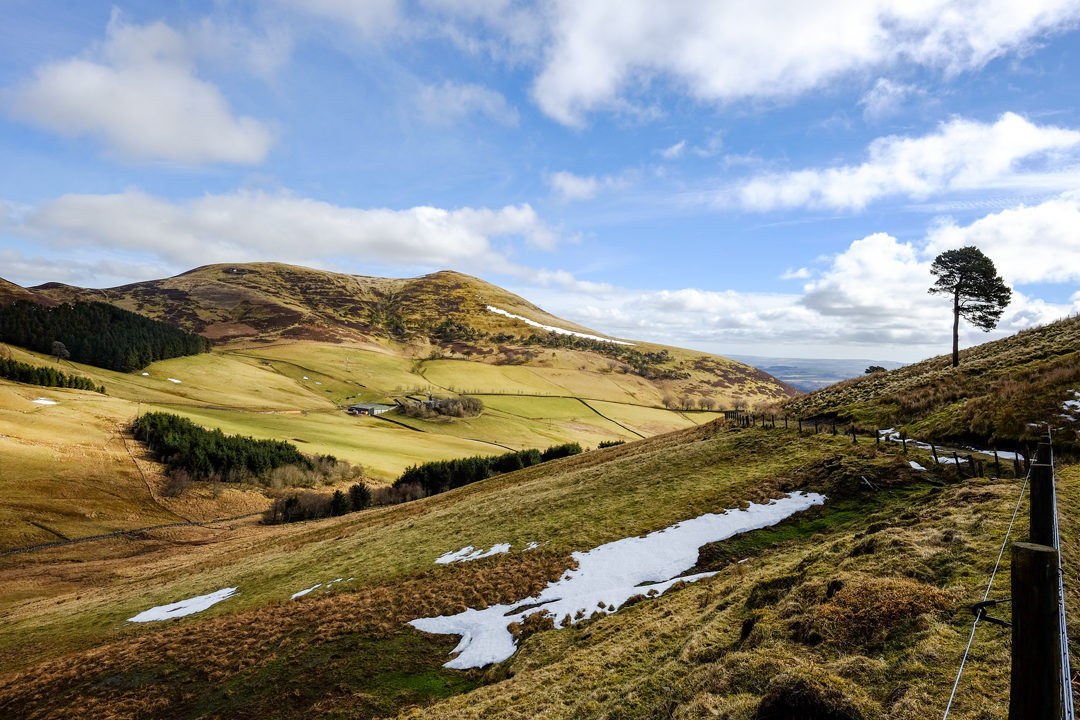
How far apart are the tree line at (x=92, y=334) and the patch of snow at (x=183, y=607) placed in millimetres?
151841

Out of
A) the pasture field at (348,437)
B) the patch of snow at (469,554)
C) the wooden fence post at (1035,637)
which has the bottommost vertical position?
the pasture field at (348,437)

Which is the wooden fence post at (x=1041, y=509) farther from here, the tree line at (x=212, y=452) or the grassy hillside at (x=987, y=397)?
the tree line at (x=212, y=452)

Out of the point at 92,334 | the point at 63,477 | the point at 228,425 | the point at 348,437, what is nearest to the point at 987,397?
the point at 63,477

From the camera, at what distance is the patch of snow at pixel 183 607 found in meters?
29.0

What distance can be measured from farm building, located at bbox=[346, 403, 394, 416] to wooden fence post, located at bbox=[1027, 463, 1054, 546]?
153041mm

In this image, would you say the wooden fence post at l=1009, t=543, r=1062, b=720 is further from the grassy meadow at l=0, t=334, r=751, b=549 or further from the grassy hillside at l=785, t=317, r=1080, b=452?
the grassy meadow at l=0, t=334, r=751, b=549

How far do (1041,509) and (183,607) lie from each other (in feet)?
130

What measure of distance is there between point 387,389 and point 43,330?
103m

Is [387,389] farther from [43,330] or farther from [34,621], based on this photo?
[34,621]

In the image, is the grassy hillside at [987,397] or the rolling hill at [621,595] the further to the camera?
the grassy hillside at [987,397]

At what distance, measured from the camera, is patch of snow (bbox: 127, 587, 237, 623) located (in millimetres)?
28984

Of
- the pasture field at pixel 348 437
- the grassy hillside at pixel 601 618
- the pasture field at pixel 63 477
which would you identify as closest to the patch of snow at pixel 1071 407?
the grassy hillside at pixel 601 618

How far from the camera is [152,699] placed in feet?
61.9

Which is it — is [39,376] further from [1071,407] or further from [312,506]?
[1071,407]
